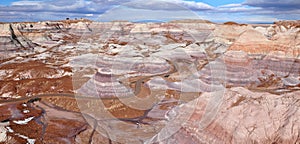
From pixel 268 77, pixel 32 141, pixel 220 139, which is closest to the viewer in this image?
pixel 220 139

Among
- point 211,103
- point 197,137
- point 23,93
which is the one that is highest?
point 211,103

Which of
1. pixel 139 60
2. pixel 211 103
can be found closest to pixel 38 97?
pixel 139 60

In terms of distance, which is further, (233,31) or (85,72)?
(233,31)

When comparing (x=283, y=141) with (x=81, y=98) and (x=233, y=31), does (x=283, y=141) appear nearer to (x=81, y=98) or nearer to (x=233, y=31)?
(x=81, y=98)

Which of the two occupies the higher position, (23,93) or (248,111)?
(248,111)

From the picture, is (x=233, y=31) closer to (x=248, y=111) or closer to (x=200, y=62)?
(x=200, y=62)

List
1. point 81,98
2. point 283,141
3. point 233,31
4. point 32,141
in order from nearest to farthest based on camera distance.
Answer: point 283,141 → point 32,141 → point 81,98 → point 233,31
